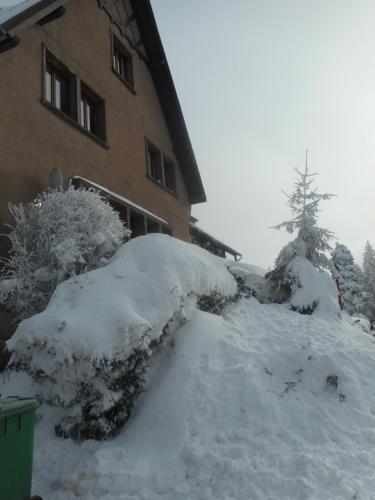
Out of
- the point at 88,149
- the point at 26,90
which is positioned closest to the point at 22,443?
the point at 26,90

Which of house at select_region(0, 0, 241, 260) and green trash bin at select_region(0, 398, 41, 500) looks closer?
green trash bin at select_region(0, 398, 41, 500)

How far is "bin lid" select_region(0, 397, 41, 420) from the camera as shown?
2.78 m

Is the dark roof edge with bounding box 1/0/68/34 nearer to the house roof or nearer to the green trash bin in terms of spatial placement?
the house roof

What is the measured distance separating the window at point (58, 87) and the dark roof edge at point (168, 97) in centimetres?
506

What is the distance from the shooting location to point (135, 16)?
1266 cm

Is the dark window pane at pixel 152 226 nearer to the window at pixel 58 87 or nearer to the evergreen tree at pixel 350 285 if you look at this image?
the window at pixel 58 87

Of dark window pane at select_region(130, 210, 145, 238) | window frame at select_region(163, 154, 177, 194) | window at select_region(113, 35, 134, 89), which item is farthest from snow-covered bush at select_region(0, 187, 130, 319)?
window frame at select_region(163, 154, 177, 194)

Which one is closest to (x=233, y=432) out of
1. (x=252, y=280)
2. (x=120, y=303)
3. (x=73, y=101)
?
(x=120, y=303)

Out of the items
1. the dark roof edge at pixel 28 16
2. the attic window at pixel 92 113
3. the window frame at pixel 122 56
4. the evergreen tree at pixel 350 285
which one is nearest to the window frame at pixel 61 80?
the attic window at pixel 92 113

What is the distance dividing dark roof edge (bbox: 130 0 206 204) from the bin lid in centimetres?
1205

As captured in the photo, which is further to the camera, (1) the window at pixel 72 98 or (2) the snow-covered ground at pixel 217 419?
(1) the window at pixel 72 98

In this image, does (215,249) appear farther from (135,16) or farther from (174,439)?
(174,439)

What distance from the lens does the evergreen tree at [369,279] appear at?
3838cm

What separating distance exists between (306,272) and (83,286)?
672cm
